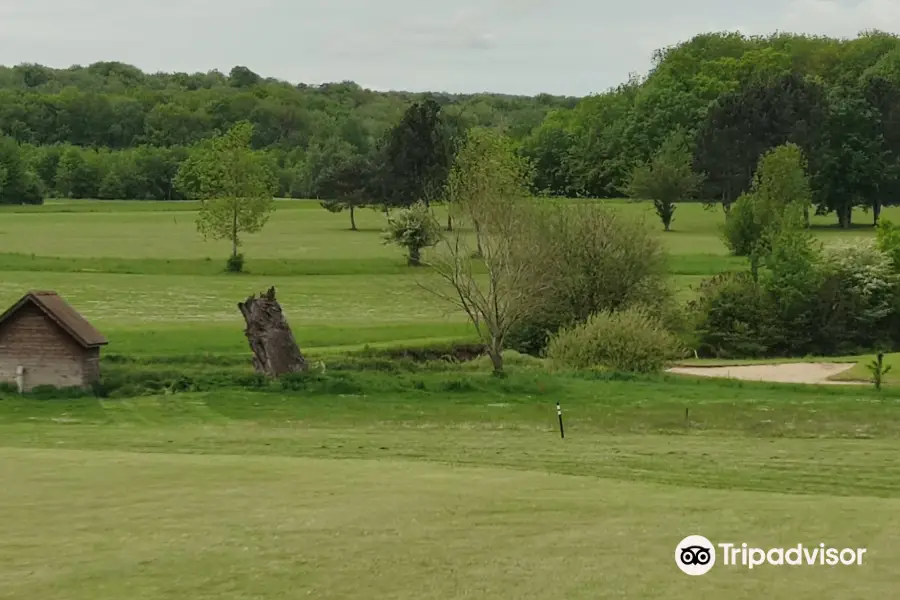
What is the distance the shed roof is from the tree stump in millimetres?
3851

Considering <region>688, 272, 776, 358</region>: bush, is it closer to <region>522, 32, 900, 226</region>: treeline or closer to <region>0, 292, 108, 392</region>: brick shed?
<region>0, 292, 108, 392</region>: brick shed

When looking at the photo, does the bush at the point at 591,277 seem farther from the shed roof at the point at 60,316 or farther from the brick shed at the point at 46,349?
the brick shed at the point at 46,349

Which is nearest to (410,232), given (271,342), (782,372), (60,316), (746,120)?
(782,372)

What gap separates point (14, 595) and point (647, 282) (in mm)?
37614

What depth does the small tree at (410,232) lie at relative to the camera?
66.7m

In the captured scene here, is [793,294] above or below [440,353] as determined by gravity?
above

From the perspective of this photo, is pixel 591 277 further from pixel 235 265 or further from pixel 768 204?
pixel 235 265

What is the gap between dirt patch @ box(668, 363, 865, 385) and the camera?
3803cm

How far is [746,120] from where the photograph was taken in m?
91.6

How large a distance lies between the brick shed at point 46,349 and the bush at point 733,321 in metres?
26.2

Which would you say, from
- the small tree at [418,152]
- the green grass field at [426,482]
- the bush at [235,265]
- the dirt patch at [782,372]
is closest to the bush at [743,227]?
the dirt patch at [782,372]

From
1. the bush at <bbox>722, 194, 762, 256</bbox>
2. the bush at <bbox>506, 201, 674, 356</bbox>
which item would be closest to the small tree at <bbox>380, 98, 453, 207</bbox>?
the bush at <bbox>722, 194, 762, 256</bbox>

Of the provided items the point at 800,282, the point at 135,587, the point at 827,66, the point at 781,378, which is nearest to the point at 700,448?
the point at 135,587

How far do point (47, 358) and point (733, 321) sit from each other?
93.4 feet
